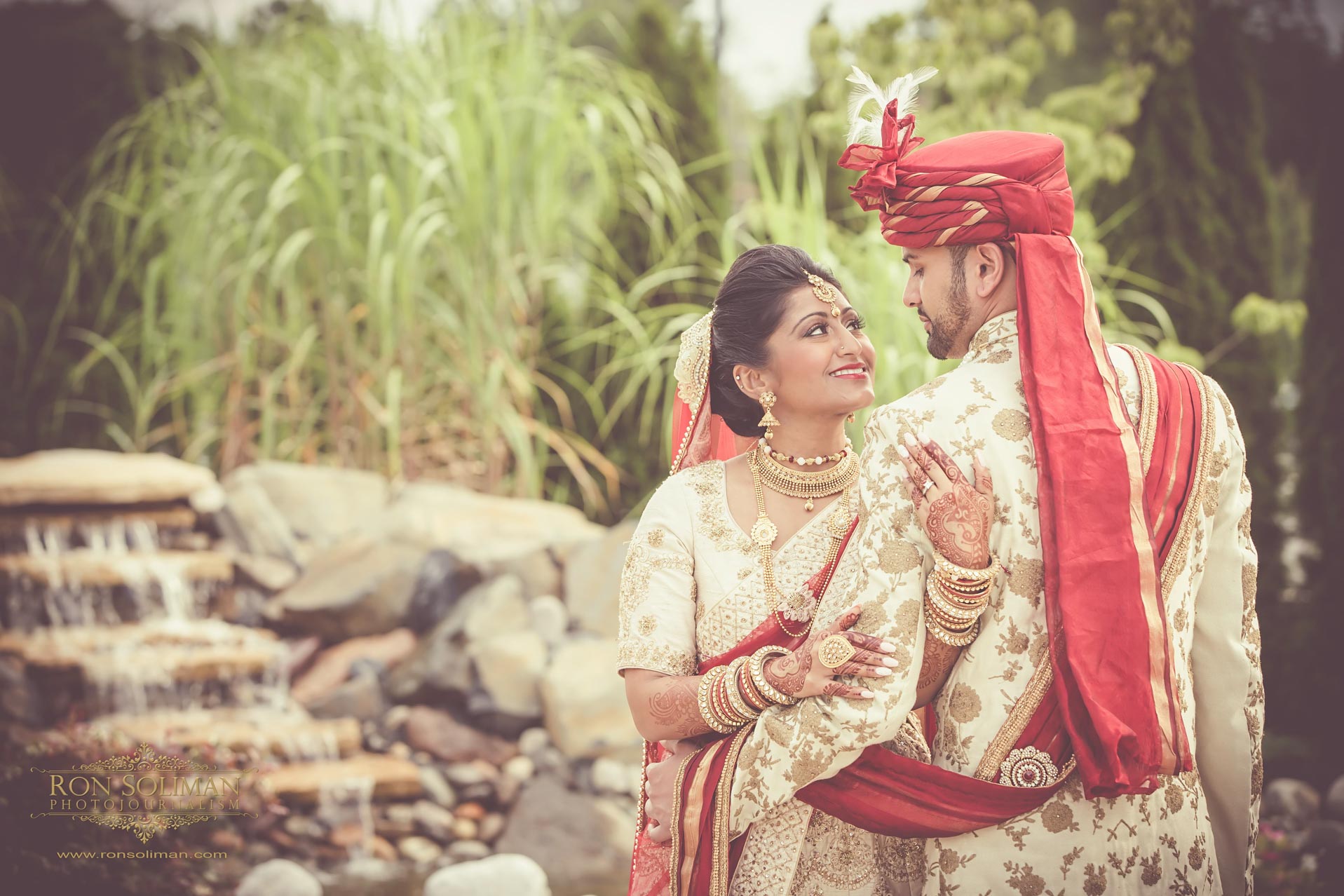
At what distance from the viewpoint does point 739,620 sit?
188 centimetres

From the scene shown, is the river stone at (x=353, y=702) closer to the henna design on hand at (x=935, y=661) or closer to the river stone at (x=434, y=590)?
the river stone at (x=434, y=590)

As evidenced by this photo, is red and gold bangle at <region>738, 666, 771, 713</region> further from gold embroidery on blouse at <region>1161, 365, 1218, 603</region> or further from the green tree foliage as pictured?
the green tree foliage

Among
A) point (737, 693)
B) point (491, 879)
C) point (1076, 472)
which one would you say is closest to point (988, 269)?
point (1076, 472)

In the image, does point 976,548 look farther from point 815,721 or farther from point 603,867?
point 603,867

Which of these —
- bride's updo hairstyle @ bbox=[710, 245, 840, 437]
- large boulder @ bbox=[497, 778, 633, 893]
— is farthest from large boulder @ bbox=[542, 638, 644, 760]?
bride's updo hairstyle @ bbox=[710, 245, 840, 437]

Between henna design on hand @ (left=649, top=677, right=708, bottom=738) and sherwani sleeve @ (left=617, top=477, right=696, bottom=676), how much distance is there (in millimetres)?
44

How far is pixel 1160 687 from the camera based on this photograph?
4.94 feet

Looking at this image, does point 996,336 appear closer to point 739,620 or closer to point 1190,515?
point 1190,515

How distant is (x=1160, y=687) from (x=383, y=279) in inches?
162

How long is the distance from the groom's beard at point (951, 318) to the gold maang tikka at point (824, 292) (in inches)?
13.7

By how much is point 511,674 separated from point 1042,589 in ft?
10.4

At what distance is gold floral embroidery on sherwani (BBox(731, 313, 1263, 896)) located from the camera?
5.08 ft

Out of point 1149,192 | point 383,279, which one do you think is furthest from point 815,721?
point 1149,192

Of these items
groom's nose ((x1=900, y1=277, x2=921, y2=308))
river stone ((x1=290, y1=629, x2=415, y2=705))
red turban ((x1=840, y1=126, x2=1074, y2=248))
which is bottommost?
river stone ((x1=290, y1=629, x2=415, y2=705))
